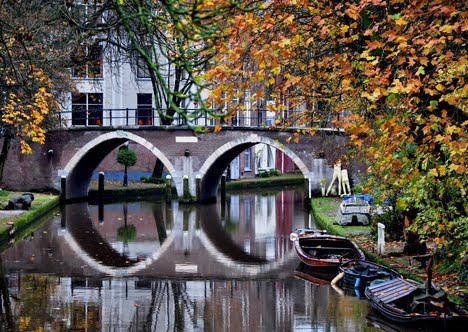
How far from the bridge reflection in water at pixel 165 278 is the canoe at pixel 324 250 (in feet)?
1.86

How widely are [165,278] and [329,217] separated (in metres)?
10.9

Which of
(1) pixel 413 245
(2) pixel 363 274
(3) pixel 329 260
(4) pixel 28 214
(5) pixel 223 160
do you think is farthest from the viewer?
(5) pixel 223 160

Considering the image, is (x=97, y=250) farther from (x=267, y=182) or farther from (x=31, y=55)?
(x=267, y=182)

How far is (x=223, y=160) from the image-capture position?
4241 cm

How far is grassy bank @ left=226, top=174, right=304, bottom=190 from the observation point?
49.9 m

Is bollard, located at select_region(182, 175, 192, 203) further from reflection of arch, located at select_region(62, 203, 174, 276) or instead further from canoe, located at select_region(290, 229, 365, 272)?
canoe, located at select_region(290, 229, 365, 272)

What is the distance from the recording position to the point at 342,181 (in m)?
39.0

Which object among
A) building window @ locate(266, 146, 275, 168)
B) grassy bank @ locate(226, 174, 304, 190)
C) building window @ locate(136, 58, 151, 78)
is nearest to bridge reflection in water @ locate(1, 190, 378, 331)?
building window @ locate(136, 58, 151, 78)

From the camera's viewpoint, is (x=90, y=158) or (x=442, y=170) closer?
(x=442, y=170)

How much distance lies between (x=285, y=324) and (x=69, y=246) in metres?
12.0

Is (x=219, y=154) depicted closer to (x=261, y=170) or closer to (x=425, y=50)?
(x=261, y=170)

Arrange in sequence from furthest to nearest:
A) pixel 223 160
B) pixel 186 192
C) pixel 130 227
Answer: pixel 223 160, pixel 186 192, pixel 130 227

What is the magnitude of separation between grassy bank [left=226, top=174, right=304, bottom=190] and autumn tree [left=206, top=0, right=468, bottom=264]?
3297 centimetres

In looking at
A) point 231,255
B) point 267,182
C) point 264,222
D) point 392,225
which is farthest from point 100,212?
point 267,182
